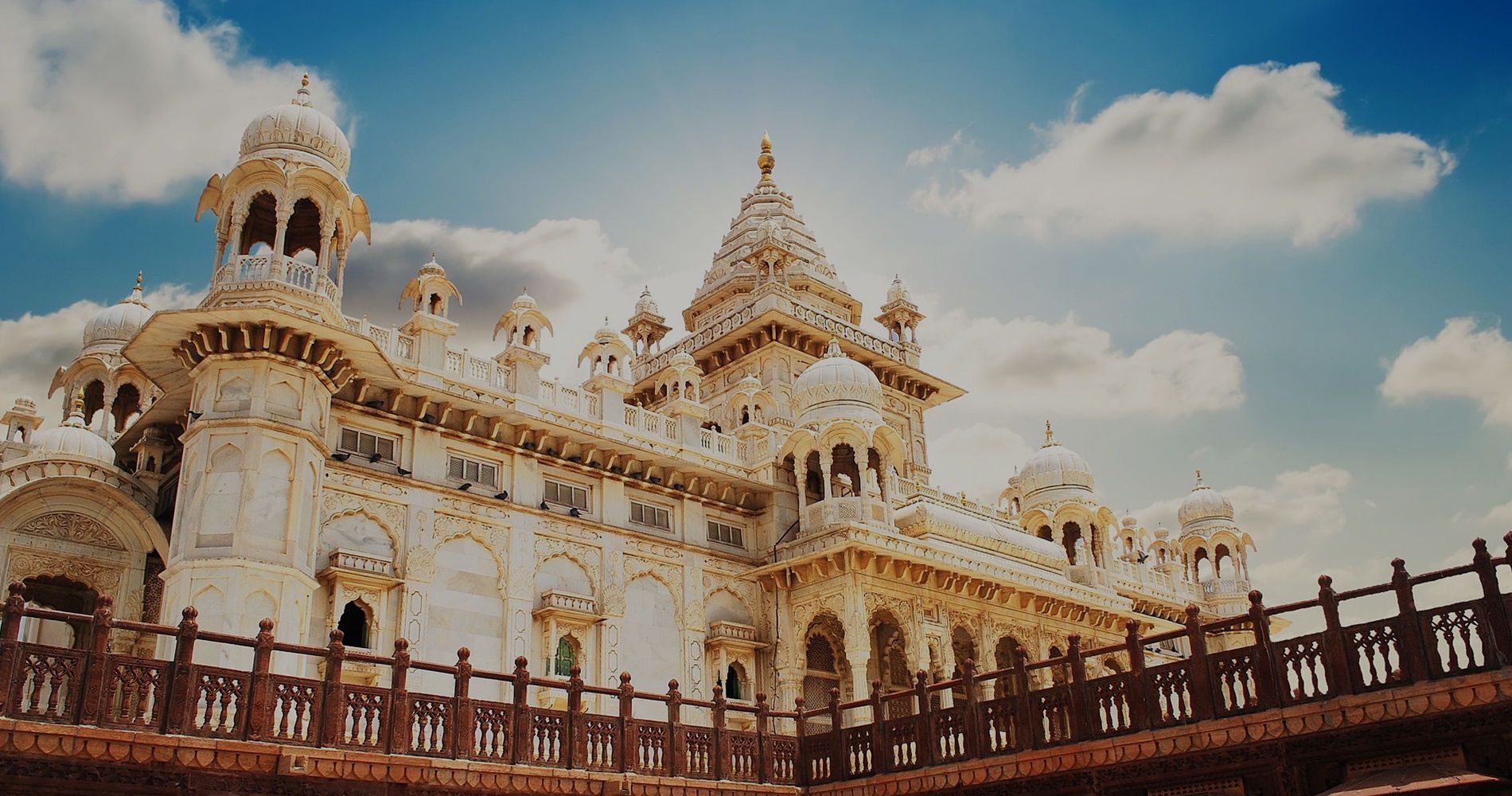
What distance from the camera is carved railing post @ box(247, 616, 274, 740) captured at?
1341 centimetres

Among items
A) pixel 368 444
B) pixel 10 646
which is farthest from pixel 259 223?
pixel 10 646

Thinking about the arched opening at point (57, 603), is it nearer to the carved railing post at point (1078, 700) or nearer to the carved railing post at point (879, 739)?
the carved railing post at point (879, 739)

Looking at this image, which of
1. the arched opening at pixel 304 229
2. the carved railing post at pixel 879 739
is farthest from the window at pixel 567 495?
the carved railing post at pixel 879 739

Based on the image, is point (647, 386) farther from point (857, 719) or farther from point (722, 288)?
point (857, 719)

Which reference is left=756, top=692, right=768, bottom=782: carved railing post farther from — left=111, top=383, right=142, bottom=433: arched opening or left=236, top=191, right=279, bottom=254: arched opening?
left=111, top=383, right=142, bottom=433: arched opening

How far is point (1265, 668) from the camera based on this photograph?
14.2 meters

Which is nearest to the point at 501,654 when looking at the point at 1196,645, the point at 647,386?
the point at 1196,645

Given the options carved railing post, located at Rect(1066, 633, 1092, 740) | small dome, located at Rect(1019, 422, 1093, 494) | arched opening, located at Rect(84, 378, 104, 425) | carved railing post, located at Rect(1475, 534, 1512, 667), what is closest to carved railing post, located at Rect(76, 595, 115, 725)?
carved railing post, located at Rect(1066, 633, 1092, 740)

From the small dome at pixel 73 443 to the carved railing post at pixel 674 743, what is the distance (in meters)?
10.8

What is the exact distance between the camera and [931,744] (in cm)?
1747

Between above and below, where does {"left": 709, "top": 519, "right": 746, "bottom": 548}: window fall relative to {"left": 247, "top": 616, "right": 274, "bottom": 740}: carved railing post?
above

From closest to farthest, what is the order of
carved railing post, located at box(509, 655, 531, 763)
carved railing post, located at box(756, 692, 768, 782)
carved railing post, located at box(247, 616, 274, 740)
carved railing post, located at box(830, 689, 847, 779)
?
1. carved railing post, located at box(247, 616, 274, 740)
2. carved railing post, located at box(509, 655, 531, 763)
3. carved railing post, located at box(756, 692, 768, 782)
4. carved railing post, located at box(830, 689, 847, 779)

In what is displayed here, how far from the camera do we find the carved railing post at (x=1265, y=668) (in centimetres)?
1405

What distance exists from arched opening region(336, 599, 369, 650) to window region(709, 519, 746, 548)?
25.7ft
